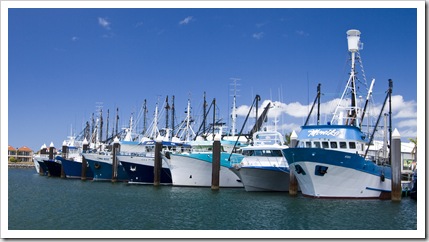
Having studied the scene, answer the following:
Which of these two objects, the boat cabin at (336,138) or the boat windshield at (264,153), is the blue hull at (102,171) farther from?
the boat cabin at (336,138)

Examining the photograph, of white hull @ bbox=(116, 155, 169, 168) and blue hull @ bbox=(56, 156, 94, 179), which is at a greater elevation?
white hull @ bbox=(116, 155, 169, 168)

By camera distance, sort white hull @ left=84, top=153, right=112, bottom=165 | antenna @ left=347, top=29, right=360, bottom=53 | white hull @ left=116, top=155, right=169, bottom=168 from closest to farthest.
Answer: antenna @ left=347, top=29, right=360, bottom=53 < white hull @ left=116, top=155, right=169, bottom=168 < white hull @ left=84, top=153, right=112, bottom=165

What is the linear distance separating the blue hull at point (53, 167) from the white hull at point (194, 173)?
2754cm

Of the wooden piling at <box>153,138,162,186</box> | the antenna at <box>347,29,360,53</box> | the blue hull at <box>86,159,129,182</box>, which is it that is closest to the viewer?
the antenna at <box>347,29,360,53</box>

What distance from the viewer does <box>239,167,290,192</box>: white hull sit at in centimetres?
3631

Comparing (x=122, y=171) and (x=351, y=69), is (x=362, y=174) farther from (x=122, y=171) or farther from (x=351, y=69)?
(x=122, y=171)

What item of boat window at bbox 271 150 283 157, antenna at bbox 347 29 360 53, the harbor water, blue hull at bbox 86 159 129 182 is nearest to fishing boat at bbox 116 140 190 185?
blue hull at bbox 86 159 129 182

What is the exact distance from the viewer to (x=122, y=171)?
53.3 m

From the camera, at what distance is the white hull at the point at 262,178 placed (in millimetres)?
36312

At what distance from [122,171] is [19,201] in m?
23.9

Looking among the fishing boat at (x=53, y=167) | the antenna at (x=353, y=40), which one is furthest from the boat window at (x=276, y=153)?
the fishing boat at (x=53, y=167)

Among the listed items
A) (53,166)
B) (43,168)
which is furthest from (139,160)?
(43,168)

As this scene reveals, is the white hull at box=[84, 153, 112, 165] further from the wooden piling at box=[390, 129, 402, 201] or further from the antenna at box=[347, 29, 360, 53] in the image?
the wooden piling at box=[390, 129, 402, 201]

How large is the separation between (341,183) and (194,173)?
16097 millimetres
